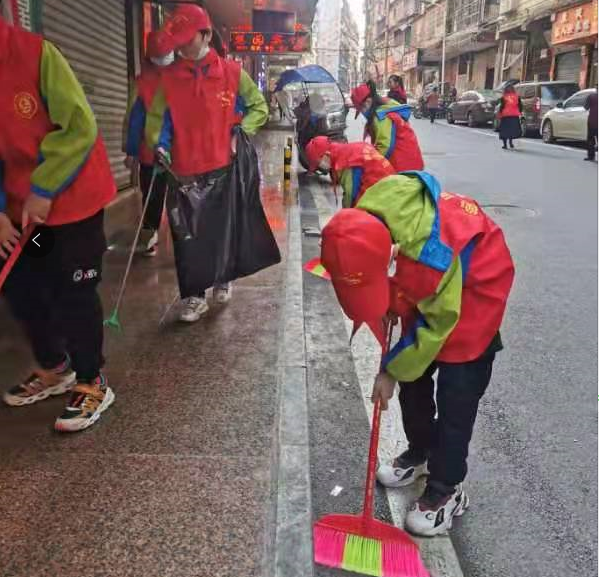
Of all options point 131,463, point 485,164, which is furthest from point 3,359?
point 485,164

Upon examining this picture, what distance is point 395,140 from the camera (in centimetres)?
511

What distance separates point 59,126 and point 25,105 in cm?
13

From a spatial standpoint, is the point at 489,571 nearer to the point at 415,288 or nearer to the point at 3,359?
the point at 415,288

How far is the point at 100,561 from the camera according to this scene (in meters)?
2.00

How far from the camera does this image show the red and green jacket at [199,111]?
12.0 feet

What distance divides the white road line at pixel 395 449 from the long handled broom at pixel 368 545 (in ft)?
0.41

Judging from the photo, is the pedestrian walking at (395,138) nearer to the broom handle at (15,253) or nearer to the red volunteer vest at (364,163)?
the red volunteer vest at (364,163)

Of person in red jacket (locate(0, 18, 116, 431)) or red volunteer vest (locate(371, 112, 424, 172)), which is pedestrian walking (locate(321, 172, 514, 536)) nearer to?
person in red jacket (locate(0, 18, 116, 431))

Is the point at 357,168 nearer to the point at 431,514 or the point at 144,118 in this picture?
the point at 144,118

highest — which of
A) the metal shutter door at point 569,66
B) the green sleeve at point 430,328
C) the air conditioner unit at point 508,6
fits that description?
the air conditioner unit at point 508,6

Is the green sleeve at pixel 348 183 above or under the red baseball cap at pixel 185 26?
A: under

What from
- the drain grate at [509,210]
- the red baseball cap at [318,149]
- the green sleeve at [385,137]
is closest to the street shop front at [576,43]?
the drain grate at [509,210]

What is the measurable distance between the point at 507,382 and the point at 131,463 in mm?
2118

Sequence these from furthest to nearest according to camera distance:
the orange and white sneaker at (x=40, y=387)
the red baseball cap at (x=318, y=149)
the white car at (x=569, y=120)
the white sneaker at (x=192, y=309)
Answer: the white car at (x=569, y=120)
the red baseball cap at (x=318, y=149)
the white sneaker at (x=192, y=309)
the orange and white sneaker at (x=40, y=387)
